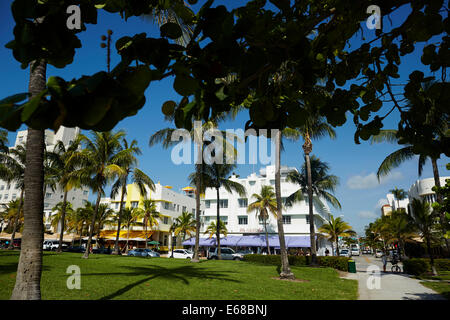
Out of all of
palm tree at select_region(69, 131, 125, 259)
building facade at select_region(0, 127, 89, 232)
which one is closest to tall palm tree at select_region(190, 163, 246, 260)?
palm tree at select_region(69, 131, 125, 259)

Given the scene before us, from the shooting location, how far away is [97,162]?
67.8 feet

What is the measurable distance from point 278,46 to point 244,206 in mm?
45611

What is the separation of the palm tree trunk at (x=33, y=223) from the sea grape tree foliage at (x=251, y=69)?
4.86 m

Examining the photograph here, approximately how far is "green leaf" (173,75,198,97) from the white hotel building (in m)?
40.8

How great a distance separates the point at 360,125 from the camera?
2.40 m

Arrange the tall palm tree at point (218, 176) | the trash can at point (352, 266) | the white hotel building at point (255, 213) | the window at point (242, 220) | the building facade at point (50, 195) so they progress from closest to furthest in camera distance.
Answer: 1. the trash can at point (352, 266)
2. the tall palm tree at point (218, 176)
3. the white hotel building at point (255, 213)
4. the window at point (242, 220)
5. the building facade at point (50, 195)

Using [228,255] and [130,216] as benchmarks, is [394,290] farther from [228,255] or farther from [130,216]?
[130,216]

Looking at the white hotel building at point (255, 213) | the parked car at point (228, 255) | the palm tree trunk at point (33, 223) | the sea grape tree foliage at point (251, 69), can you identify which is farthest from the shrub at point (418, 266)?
the white hotel building at point (255, 213)

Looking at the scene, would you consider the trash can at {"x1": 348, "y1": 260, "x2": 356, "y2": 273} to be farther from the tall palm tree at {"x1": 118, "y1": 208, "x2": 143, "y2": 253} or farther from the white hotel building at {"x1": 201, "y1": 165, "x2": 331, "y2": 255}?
the tall palm tree at {"x1": 118, "y1": 208, "x2": 143, "y2": 253}

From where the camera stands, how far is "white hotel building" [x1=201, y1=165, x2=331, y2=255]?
135 feet

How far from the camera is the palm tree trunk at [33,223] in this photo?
516cm

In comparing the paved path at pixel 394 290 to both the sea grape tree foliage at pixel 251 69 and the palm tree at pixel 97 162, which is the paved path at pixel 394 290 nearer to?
the sea grape tree foliage at pixel 251 69

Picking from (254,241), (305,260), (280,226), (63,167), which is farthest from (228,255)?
(63,167)
